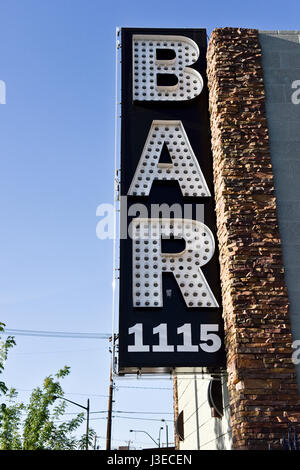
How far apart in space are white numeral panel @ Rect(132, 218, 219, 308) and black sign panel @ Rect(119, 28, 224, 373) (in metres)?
0.02

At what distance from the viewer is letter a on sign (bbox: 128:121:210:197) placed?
10555 mm

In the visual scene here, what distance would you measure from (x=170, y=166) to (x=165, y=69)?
6.95ft

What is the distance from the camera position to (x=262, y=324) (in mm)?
9094

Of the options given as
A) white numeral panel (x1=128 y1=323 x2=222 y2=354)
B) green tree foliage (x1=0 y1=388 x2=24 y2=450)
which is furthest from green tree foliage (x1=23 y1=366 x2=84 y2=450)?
white numeral panel (x1=128 y1=323 x2=222 y2=354)

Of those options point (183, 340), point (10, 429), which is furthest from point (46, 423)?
point (183, 340)

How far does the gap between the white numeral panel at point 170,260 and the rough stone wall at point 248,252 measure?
1.09 feet

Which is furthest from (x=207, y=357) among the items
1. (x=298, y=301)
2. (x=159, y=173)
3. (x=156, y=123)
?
(x=156, y=123)

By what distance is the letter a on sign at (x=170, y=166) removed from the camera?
10.6 meters

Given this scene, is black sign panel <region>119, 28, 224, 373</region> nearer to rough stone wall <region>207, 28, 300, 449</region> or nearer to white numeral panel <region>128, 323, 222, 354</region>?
white numeral panel <region>128, 323, 222, 354</region>
